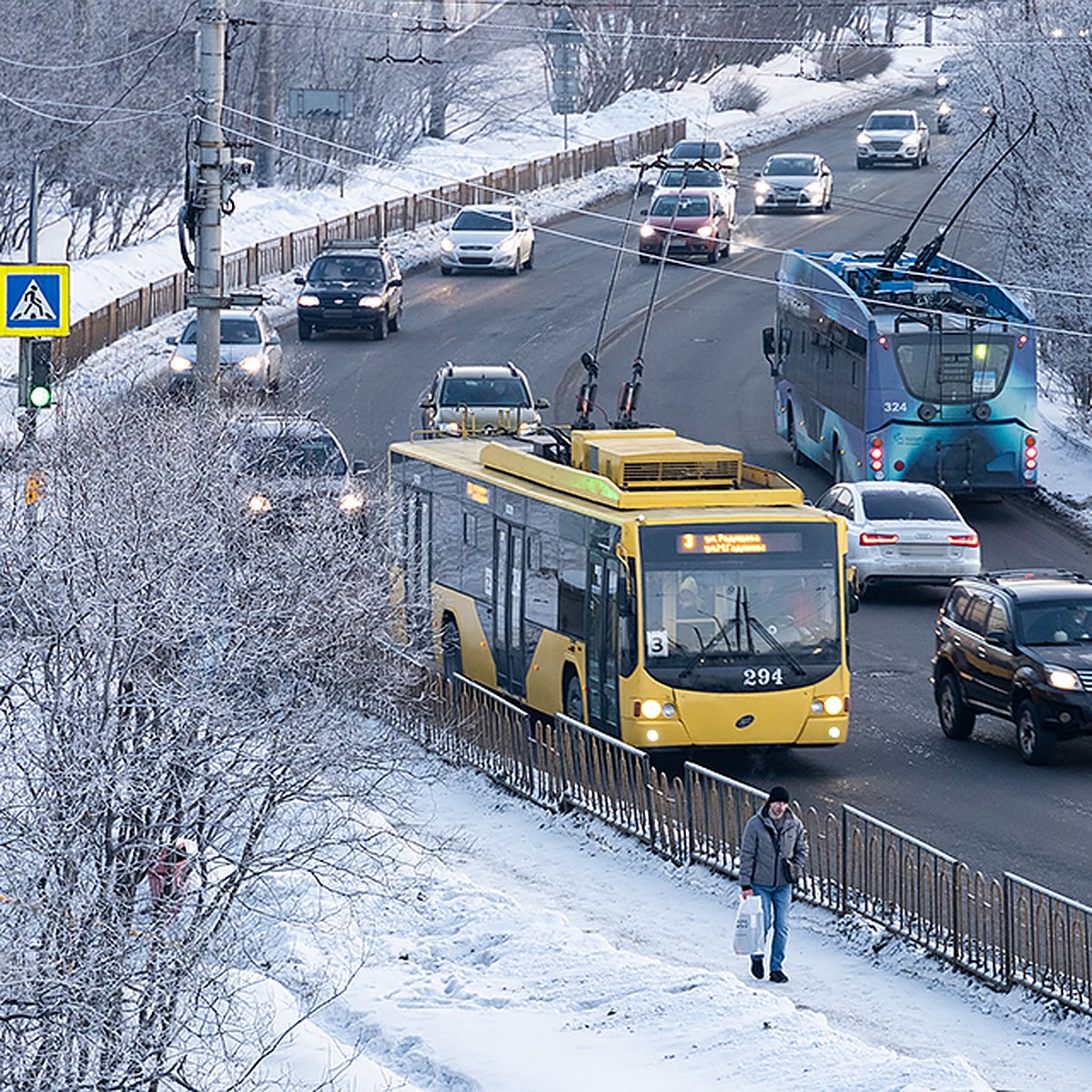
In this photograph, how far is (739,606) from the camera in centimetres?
1988

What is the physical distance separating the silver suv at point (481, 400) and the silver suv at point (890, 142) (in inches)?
1547

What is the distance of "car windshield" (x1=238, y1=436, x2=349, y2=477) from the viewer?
25.0 m

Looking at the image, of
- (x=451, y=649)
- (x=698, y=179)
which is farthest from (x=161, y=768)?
(x=698, y=179)

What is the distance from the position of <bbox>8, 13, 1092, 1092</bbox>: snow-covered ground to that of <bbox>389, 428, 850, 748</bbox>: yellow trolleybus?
1396mm

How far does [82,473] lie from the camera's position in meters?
20.6

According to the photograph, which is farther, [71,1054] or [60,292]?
[60,292]

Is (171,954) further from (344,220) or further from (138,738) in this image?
(344,220)

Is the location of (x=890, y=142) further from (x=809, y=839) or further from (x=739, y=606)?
(x=809, y=839)

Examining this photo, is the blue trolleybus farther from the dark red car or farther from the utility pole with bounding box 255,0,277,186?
the utility pole with bounding box 255,0,277,186

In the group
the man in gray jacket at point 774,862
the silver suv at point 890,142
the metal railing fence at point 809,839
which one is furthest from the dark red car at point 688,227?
the man in gray jacket at point 774,862

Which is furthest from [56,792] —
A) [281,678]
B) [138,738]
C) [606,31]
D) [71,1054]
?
[606,31]

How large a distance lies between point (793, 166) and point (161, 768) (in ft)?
178

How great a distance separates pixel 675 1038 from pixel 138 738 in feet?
12.3

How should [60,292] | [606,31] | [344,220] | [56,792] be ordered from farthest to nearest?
[606,31] → [344,220] → [60,292] → [56,792]
